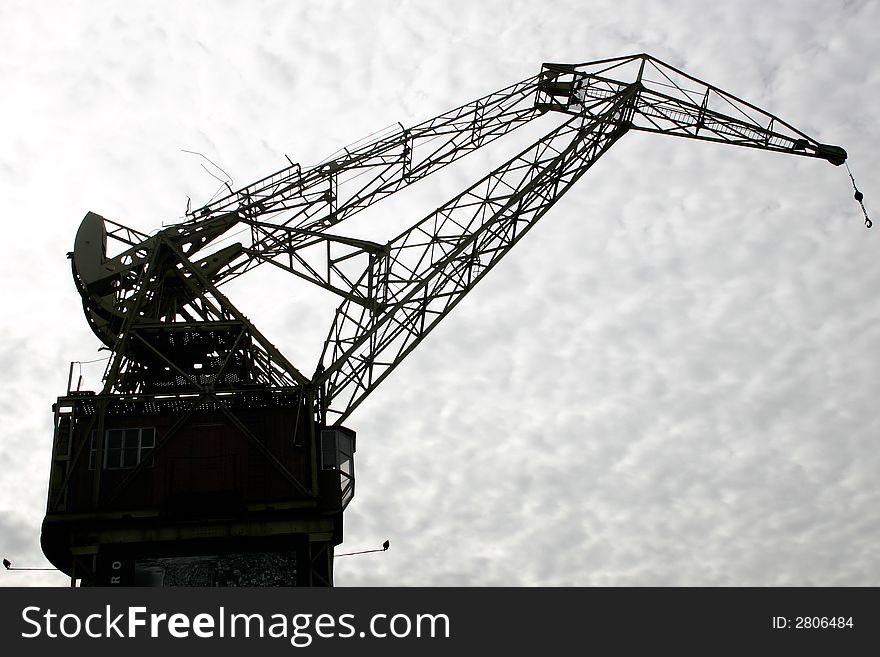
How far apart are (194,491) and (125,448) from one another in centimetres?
333

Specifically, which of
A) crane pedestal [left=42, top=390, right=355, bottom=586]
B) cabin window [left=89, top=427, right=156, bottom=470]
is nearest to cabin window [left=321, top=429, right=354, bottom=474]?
crane pedestal [left=42, top=390, right=355, bottom=586]

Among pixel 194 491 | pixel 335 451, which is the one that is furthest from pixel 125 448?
pixel 335 451

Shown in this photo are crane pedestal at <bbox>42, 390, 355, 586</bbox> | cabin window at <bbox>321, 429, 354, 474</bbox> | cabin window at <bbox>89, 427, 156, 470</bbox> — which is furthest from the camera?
cabin window at <bbox>321, 429, 354, 474</bbox>

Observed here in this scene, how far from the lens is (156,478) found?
44500mm

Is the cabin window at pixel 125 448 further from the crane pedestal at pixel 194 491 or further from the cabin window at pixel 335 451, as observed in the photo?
the cabin window at pixel 335 451

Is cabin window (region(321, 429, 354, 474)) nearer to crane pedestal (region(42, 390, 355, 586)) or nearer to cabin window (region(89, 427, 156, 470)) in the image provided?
crane pedestal (region(42, 390, 355, 586))

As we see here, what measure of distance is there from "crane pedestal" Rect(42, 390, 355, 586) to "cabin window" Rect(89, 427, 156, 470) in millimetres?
39

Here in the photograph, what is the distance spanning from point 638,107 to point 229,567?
27657mm

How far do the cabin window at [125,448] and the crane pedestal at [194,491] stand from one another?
4 centimetres

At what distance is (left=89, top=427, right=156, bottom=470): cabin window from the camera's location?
1762 inches

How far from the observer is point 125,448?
44938 mm

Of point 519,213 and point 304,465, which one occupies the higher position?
point 519,213
